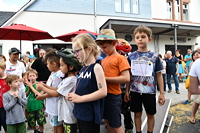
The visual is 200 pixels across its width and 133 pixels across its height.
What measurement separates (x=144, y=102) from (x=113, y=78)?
84cm

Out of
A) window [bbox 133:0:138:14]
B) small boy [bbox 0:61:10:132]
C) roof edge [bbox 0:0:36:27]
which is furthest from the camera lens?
window [bbox 133:0:138:14]

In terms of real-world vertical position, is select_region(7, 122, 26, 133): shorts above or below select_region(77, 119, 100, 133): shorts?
below

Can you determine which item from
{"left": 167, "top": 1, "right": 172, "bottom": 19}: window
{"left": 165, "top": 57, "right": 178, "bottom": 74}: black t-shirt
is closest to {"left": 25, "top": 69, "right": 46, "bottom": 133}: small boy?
{"left": 165, "top": 57, "right": 178, "bottom": 74}: black t-shirt

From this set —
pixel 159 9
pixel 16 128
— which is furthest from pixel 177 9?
pixel 16 128

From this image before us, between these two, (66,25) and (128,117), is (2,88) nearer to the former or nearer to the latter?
(128,117)

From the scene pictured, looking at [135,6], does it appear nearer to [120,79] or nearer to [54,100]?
[120,79]

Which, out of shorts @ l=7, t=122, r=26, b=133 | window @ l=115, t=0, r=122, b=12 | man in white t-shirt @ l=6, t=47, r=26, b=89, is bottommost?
shorts @ l=7, t=122, r=26, b=133

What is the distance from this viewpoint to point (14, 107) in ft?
8.28

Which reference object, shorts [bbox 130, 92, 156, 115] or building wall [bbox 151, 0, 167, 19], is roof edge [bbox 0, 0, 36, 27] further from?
building wall [bbox 151, 0, 167, 19]

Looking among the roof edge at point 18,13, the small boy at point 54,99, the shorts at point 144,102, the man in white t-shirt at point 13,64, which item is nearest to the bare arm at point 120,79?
the shorts at point 144,102

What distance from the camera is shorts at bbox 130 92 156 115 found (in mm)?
2193

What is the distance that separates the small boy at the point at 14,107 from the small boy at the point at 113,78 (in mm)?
1678

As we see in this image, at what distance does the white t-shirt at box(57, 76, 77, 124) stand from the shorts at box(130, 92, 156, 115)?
1.02 m

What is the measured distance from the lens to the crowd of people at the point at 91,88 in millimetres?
1479
